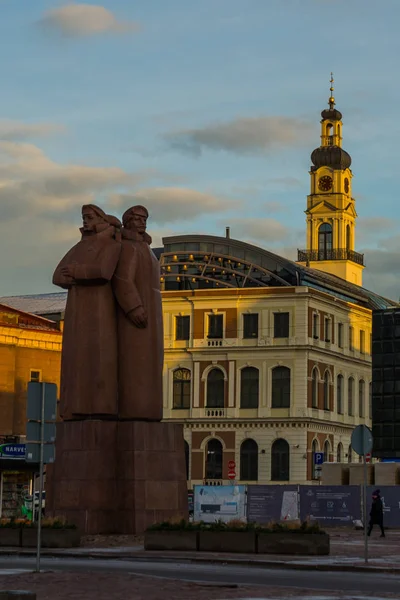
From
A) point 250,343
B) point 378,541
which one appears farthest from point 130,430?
point 250,343

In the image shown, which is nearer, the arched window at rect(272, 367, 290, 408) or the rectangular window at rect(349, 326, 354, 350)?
→ the arched window at rect(272, 367, 290, 408)

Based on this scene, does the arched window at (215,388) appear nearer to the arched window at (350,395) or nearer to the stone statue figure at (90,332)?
the arched window at (350,395)

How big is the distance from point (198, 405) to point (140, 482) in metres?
55.2

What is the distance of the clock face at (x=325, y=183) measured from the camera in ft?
364

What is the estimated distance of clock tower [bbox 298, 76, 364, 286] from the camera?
359 ft

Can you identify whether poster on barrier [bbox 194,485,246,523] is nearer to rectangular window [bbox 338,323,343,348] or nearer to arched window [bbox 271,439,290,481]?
arched window [bbox 271,439,290,481]

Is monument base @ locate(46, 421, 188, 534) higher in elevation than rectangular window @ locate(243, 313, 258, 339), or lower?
lower

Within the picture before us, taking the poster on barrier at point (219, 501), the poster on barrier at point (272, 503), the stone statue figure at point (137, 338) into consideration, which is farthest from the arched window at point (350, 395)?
the stone statue figure at point (137, 338)

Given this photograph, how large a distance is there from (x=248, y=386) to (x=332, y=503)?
126 ft

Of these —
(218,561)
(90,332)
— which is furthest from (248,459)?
(218,561)

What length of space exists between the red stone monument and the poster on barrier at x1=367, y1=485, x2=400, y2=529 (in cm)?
1779

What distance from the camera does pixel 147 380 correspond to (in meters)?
33.1

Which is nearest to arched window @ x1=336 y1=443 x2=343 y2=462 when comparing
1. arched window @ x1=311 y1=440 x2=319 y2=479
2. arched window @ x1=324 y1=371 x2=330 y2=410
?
arched window @ x1=324 y1=371 x2=330 y2=410

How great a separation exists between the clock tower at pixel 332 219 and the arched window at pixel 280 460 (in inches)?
1037
